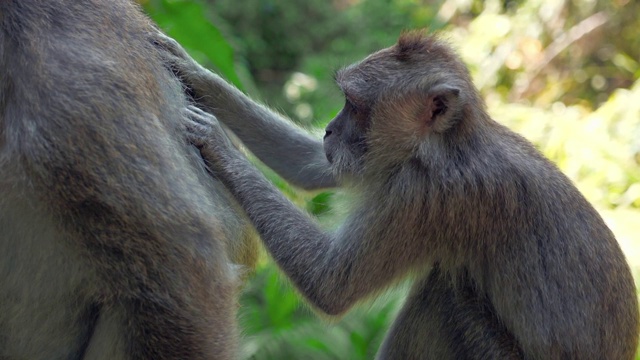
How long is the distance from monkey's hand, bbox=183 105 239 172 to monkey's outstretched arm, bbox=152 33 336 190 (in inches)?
13.3

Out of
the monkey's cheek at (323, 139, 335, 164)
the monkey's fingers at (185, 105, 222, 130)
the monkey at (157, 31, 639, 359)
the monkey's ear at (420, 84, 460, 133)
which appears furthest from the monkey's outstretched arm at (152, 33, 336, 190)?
the monkey's ear at (420, 84, 460, 133)

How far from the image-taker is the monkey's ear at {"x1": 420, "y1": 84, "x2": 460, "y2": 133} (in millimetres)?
3387

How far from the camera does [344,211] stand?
3697 millimetres

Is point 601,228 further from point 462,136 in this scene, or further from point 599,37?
point 599,37

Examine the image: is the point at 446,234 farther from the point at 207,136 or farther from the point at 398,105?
the point at 207,136

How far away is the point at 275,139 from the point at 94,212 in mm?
1638

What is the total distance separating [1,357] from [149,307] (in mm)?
491

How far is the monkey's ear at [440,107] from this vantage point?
3.39 metres

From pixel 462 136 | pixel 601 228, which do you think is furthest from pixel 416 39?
pixel 601 228

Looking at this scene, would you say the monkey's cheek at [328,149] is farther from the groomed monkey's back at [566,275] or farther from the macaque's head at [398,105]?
the groomed monkey's back at [566,275]

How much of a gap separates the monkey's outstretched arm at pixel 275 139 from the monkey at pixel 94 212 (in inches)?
37.4

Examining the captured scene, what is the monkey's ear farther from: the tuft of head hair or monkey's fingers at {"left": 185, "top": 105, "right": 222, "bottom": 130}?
monkey's fingers at {"left": 185, "top": 105, "right": 222, "bottom": 130}

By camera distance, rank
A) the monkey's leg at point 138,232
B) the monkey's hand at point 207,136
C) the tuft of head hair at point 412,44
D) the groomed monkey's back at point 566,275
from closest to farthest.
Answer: the monkey's leg at point 138,232 < the monkey's hand at point 207,136 < the groomed monkey's back at point 566,275 < the tuft of head hair at point 412,44

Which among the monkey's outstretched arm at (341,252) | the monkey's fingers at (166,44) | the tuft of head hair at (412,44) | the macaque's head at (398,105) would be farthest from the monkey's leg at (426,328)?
the monkey's fingers at (166,44)
